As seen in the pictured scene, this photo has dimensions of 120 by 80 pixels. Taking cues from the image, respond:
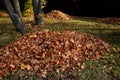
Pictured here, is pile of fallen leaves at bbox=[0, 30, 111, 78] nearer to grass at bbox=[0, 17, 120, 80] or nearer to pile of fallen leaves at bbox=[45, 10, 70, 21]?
grass at bbox=[0, 17, 120, 80]

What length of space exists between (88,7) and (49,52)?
17734 millimetres

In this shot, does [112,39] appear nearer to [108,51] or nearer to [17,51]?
[108,51]

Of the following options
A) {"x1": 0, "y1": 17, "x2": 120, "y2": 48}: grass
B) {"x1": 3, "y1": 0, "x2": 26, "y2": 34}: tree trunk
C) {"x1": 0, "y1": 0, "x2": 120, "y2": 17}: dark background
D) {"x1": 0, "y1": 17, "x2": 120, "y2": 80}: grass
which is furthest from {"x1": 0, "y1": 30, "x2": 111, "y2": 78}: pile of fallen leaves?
{"x1": 0, "y1": 0, "x2": 120, "y2": 17}: dark background

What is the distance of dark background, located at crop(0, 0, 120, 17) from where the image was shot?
1034 inches

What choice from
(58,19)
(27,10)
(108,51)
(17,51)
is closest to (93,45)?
(108,51)

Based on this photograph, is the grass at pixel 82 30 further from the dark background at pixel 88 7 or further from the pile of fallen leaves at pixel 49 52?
the dark background at pixel 88 7

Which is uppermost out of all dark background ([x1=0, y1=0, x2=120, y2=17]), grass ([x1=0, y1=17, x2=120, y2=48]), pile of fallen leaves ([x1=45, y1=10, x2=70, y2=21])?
grass ([x1=0, y1=17, x2=120, y2=48])

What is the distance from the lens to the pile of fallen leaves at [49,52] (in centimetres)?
996

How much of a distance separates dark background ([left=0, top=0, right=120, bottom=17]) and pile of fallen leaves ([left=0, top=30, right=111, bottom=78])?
14.7m

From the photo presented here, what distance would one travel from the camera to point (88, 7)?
27.7 metres

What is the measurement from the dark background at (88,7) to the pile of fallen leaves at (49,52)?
14.7 meters

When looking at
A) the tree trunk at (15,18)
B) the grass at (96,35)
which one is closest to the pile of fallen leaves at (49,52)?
the grass at (96,35)

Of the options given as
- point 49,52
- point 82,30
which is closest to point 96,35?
point 82,30

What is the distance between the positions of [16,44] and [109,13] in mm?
16405
